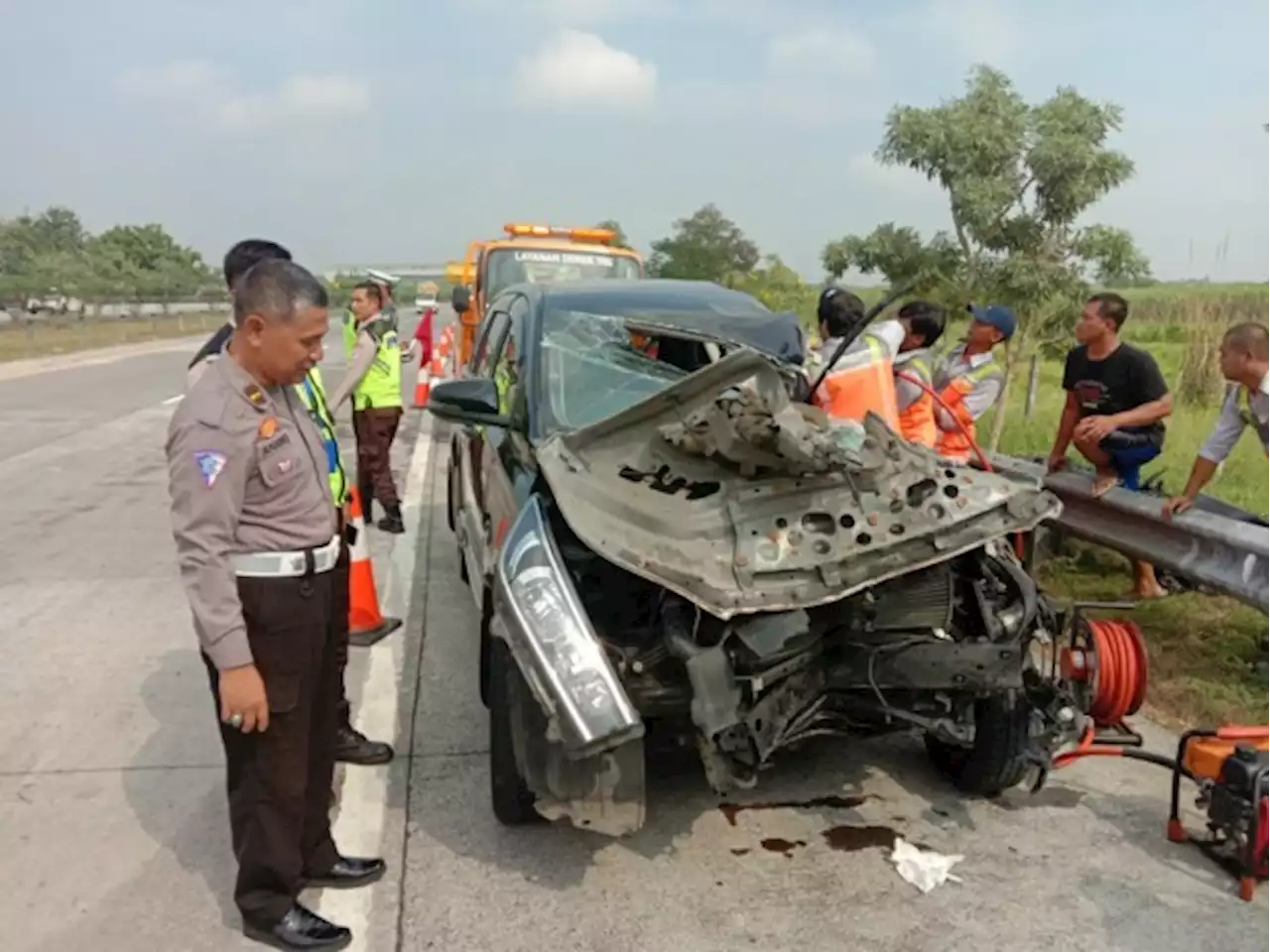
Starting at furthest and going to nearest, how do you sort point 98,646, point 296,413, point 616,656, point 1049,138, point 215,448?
point 1049,138, point 98,646, point 616,656, point 296,413, point 215,448

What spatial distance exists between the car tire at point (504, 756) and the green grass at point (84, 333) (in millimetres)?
25236

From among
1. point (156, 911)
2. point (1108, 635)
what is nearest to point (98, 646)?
point (156, 911)

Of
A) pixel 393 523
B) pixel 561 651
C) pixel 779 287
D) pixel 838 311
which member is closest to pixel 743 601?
pixel 561 651

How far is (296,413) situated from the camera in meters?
3.30

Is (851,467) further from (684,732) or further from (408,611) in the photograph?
(408,611)

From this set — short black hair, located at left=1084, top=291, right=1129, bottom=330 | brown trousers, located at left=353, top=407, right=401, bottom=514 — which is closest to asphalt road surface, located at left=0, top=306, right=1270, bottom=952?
short black hair, located at left=1084, top=291, right=1129, bottom=330

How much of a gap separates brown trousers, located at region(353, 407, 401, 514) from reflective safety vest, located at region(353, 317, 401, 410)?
0.17 ft

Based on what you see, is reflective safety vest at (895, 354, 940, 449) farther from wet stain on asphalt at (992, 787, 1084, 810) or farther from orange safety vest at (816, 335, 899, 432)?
wet stain on asphalt at (992, 787, 1084, 810)

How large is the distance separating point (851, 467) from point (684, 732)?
104cm

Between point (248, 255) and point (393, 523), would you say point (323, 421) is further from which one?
point (393, 523)

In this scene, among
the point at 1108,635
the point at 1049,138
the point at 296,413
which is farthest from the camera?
the point at 1049,138

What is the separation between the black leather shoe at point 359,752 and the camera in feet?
15.0

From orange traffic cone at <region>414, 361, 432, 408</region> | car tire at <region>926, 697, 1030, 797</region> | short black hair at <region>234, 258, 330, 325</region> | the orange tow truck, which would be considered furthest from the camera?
orange traffic cone at <region>414, 361, 432, 408</region>

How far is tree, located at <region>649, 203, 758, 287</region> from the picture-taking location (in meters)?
28.8
